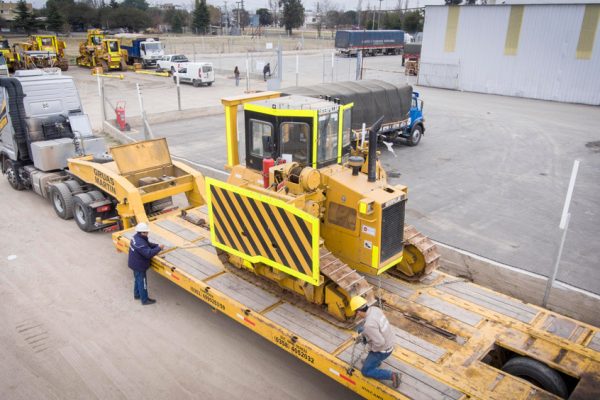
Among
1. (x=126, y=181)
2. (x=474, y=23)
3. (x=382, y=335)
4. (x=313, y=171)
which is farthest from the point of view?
(x=474, y=23)

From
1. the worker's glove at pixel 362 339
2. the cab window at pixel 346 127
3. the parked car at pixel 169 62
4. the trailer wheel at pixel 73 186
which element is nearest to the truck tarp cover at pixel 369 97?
the trailer wheel at pixel 73 186

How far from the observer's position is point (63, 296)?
8.10 metres

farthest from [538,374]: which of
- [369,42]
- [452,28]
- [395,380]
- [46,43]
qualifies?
[369,42]

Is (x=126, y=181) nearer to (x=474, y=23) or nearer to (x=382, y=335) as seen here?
(x=382, y=335)

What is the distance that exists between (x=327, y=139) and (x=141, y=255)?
138 inches

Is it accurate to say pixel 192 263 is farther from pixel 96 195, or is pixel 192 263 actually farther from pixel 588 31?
pixel 588 31

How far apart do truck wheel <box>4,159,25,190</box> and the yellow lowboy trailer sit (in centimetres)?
705

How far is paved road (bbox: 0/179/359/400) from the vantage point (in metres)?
6.14

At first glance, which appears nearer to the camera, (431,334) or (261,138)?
(431,334)

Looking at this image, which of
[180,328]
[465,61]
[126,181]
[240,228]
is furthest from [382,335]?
[465,61]

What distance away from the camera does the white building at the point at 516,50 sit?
27.8m

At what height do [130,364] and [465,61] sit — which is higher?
[465,61]

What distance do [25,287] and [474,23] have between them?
3154 cm

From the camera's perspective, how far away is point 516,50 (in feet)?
98.7
